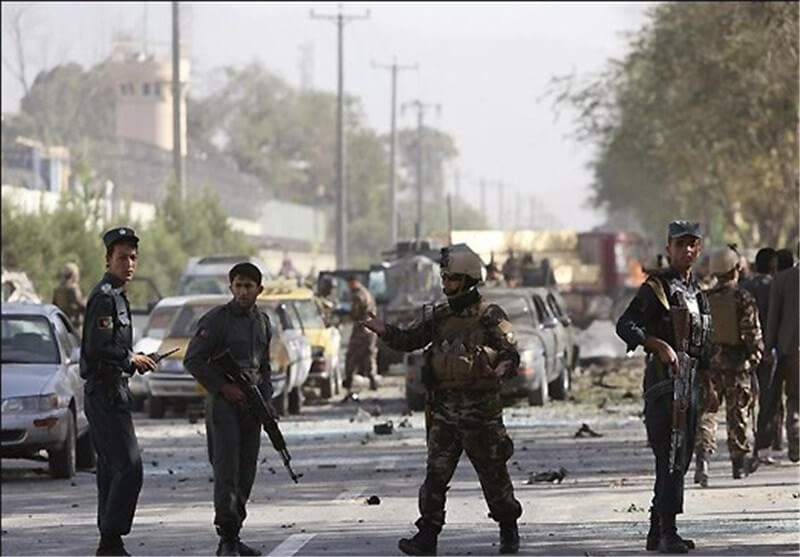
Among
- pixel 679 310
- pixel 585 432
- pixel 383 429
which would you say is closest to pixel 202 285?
pixel 383 429

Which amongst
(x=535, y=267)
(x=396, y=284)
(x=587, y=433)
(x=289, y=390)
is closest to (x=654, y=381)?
(x=587, y=433)

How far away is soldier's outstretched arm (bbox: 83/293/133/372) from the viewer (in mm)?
13594

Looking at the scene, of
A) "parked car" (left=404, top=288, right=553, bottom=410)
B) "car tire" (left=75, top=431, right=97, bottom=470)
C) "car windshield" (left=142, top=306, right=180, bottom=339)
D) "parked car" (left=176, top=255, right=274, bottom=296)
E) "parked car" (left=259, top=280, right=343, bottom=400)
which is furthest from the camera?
"parked car" (left=176, top=255, right=274, bottom=296)

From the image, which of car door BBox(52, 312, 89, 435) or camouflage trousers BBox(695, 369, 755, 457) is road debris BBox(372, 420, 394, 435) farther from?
camouflage trousers BBox(695, 369, 755, 457)

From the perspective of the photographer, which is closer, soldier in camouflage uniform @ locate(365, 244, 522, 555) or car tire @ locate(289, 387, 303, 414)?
soldier in camouflage uniform @ locate(365, 244, 522, 555)

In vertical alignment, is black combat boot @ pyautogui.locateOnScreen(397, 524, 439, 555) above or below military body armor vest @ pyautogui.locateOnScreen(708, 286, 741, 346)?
below

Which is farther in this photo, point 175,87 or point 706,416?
point 175,87

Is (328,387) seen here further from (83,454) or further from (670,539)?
(670,539)

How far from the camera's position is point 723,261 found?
Answer: 61.3 ft

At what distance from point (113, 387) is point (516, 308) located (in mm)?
19109

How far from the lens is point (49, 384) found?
67.7 feet

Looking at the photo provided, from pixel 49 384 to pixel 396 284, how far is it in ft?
88.1

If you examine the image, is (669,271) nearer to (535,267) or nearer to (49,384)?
(49,384)

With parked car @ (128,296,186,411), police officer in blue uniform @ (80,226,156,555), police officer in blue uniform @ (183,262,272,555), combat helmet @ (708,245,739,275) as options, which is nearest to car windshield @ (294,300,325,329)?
parked car @ (128,296,186,411)
